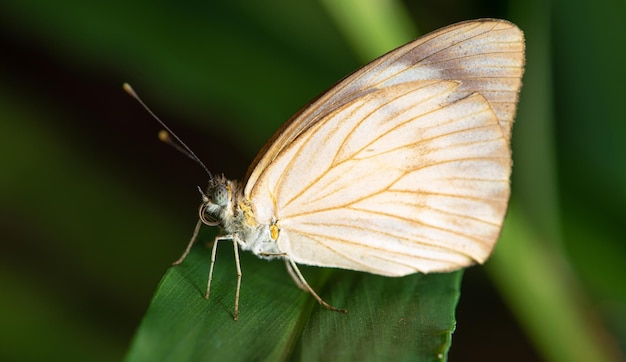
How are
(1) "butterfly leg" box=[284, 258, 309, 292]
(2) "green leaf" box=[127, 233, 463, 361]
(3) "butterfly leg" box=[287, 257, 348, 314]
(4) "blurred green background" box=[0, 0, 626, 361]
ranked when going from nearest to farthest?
(2) "green leaf" box=[127, 233, 463, 361] → (3) "butterfly leg" box=[287, 257, 348, 314] → (1) "butterfly leg" box=[284, 258, 309, 292] → (4) "blurred green background" box=[0, 0, 626, 361]

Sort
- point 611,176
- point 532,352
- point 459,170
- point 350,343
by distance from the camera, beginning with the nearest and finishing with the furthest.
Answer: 1. point 350,343
2. point 459,170
3. point 611,176
4. point 532,352

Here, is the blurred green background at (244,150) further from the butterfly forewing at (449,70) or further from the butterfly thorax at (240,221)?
the butterfly thorax at (240,221)

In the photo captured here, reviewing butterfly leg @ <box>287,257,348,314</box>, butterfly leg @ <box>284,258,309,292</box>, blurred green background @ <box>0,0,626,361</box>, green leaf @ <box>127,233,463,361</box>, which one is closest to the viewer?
green leaf @ <box>127,233,463,361</box>

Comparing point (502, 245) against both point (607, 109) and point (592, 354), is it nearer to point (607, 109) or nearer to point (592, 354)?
point (592, 354)

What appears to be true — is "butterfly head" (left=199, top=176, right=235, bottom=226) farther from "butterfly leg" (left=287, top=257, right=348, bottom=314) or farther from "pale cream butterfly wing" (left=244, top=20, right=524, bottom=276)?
"butterfly leg" (left=287, top=257, right=348, bottom=314)

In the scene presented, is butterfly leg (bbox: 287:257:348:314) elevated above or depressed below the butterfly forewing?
below

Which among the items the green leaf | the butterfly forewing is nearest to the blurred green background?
the butterfly forewing

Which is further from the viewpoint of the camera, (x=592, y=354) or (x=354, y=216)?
(x=592, y=354)

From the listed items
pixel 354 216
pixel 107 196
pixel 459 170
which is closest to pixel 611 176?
pixel 459 170
